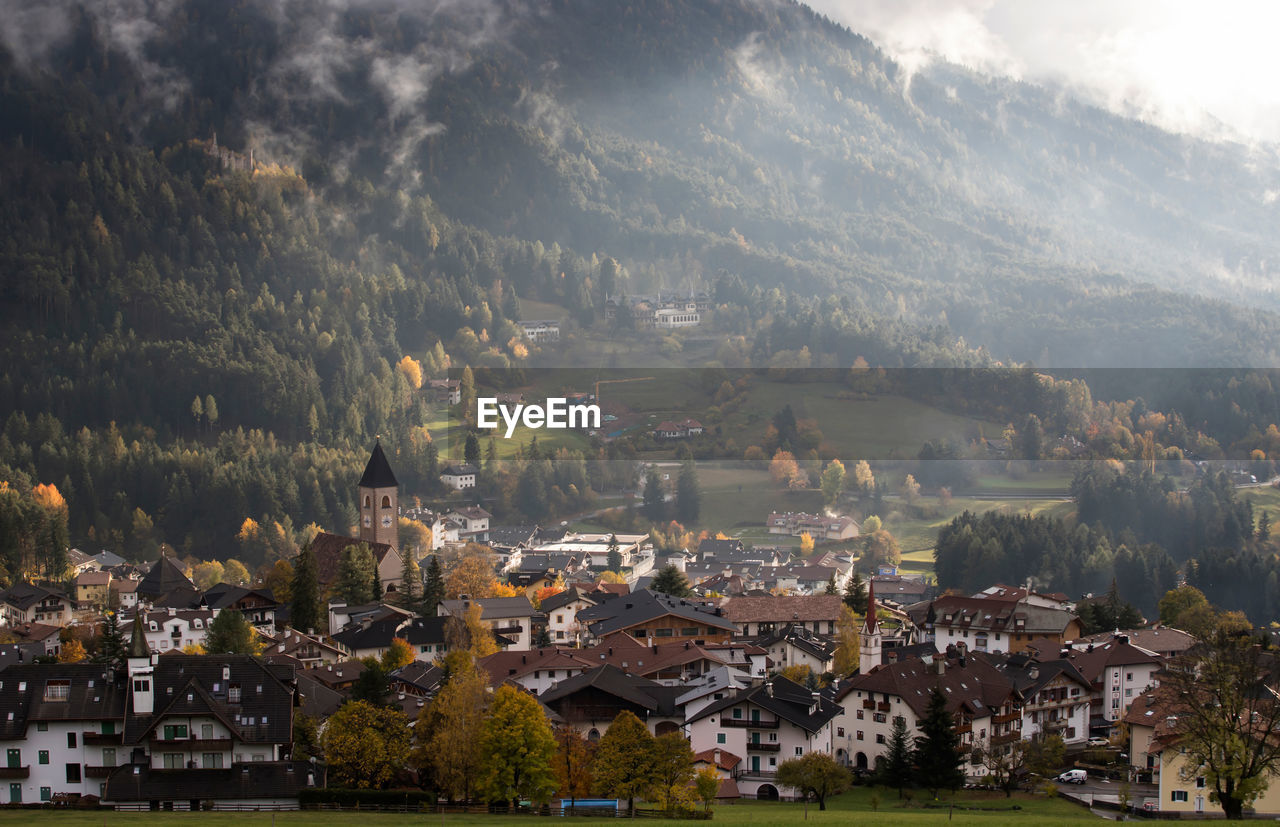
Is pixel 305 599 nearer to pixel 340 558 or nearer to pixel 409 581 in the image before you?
pixel 340 558

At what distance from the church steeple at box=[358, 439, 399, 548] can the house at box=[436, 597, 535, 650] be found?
21009mm

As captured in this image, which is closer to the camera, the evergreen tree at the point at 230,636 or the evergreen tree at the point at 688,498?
the evergreen tree at the point at 230,636

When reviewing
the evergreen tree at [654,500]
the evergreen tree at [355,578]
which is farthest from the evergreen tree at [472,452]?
the evergreen tree at [355,578]

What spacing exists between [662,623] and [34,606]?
3146cm

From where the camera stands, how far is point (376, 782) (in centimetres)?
3775

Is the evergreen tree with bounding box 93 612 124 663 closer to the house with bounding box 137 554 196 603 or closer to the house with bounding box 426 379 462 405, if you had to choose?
the house with bounding box 137 554 196 603

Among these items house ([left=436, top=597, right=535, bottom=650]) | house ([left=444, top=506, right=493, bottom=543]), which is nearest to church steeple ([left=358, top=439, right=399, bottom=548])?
house ([left=436, top=597, right=535, bottom=650])

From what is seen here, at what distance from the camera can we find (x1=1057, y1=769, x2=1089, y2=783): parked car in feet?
141

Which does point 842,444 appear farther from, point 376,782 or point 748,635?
point 376,782

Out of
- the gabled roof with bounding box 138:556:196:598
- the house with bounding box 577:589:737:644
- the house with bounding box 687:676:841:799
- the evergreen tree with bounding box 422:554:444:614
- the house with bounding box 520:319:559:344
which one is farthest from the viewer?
the house with bounding box 520:319:559:344

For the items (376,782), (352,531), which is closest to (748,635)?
(376,782)

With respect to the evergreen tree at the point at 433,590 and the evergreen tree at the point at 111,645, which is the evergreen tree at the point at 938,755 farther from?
the evergreen tree at the point at 433,590

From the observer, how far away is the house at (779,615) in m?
61.8

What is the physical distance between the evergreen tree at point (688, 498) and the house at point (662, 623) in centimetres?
5052
